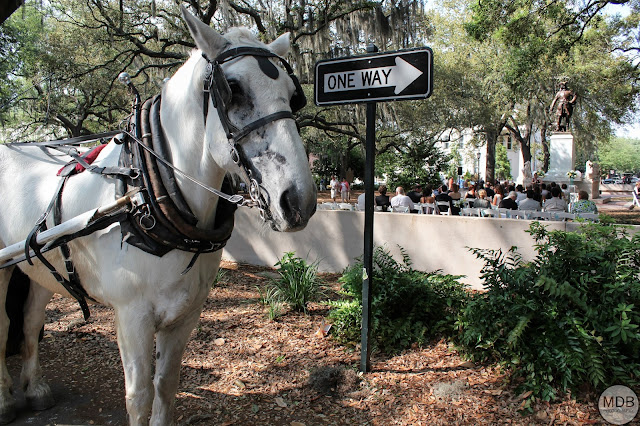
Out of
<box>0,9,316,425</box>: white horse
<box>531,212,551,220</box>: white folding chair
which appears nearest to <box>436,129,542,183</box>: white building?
<box>531,212,551,220</box>: white folding chair

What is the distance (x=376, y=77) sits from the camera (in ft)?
11.0

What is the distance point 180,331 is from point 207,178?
0.90m

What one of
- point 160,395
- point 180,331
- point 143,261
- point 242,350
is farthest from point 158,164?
point 242,350

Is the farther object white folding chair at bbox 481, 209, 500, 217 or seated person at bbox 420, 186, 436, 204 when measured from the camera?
seated person at bbox 420, 186, 436, 204

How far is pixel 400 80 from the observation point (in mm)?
3275

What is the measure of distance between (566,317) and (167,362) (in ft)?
8.67

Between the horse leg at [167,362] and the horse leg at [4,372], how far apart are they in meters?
1.45

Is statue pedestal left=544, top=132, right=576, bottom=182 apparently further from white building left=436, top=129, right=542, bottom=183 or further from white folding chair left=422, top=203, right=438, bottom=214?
white folding chair left=422, top=203, right=438, bottom=214

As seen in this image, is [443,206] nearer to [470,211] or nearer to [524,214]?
[470,211]

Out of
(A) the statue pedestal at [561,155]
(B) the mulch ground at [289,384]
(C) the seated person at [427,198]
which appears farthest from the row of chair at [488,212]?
(A) the statue pedestal at [561,155]

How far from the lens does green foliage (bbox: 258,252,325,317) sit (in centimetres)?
494

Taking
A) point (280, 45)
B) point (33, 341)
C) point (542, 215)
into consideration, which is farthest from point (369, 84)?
point (542, 215)

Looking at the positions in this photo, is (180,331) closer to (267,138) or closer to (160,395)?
(160,395)

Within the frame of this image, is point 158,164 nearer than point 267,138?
No
